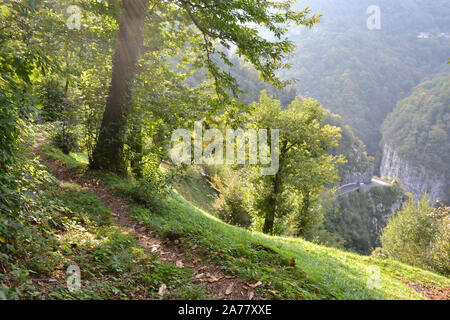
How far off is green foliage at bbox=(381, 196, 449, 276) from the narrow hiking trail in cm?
2510

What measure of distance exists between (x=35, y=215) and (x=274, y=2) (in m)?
7.70

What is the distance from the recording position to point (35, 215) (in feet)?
11.6

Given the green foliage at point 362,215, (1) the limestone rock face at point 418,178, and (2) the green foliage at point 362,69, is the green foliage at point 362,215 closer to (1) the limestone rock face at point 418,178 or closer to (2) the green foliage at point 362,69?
(1) the limestone rock face at point 418,178

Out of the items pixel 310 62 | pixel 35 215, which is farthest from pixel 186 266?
pixel 310 62

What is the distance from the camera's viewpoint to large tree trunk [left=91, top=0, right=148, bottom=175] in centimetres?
801

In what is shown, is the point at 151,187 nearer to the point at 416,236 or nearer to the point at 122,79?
the point at 122,79

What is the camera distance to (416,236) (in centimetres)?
2778

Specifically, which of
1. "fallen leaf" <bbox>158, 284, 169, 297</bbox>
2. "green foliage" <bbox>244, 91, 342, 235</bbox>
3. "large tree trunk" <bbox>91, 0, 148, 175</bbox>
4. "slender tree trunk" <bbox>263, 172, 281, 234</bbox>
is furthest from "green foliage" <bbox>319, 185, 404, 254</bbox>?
"fallen leaf" <bbox>158, 284, 169, 297</bbox>

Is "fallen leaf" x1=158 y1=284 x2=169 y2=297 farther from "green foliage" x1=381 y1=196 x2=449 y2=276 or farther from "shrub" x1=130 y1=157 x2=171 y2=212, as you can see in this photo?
"green foliage" x1=381 y1=196 x2=449 y2=276

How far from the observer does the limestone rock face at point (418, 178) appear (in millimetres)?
111188

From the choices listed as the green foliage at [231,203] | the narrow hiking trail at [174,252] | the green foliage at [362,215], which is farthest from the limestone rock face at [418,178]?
the narrow hiking trail at [174,252]

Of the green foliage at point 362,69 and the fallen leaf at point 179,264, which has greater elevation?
the green foliage at point 362,69

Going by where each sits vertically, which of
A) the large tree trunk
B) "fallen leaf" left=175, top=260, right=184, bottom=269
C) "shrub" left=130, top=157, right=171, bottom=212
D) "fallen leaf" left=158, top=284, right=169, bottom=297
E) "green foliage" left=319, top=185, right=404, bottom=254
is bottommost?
"green foliage" left=319, top=185, right=404, bottom=254

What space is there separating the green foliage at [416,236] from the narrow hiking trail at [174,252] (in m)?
25.1
